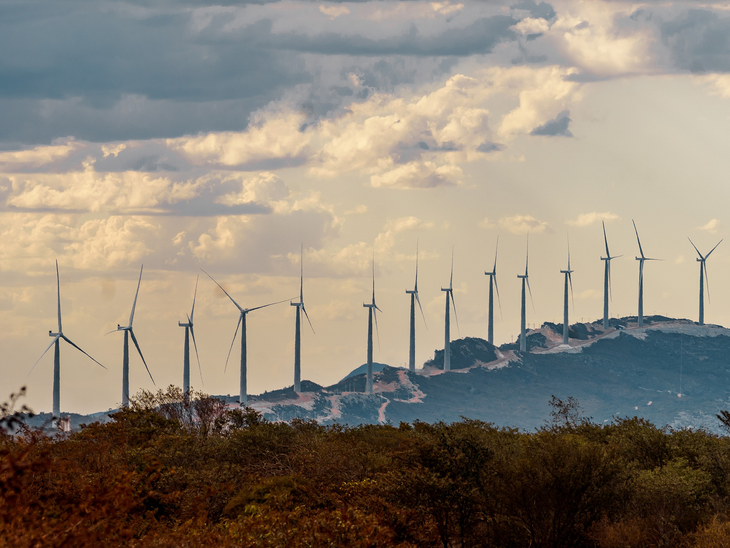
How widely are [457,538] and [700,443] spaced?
22208 millimetres

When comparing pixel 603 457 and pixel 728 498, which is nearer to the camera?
pixel 603 457

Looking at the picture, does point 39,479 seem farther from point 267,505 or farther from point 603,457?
point 603,457

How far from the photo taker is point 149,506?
177ft

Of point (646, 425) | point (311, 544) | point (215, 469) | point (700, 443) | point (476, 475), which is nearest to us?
point (311, 544)

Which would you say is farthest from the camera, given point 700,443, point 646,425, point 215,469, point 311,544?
point 646,425

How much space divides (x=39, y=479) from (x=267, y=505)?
1123 centimetres

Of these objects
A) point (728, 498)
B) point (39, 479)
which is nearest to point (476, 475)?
point (728, 498)

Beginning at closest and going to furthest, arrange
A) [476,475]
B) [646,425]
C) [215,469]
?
[476,475] → [215,469] → [646,425]

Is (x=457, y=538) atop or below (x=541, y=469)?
below

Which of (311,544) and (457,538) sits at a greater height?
(311,544)

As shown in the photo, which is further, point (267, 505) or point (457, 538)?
point (457, 538)

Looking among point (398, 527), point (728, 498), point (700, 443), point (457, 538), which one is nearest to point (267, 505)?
point (398, 527)

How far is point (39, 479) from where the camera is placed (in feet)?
160

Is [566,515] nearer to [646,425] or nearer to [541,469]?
[541,469]
